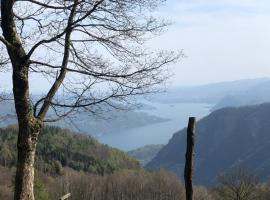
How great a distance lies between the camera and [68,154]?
402 ft

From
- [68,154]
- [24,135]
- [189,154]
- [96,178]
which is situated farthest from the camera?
[68,154]

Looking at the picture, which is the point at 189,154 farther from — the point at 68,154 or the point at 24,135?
the point at 68,154

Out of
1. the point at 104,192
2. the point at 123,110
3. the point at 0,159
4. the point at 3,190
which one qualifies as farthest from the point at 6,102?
the point at 0,159

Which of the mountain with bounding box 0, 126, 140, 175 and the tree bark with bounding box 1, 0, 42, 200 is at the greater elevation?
the mountain with bounding box 0, 126, 140, 175

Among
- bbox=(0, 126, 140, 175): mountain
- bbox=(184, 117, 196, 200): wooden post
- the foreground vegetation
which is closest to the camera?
bbox=(184, 117, 196, 200): wooden post

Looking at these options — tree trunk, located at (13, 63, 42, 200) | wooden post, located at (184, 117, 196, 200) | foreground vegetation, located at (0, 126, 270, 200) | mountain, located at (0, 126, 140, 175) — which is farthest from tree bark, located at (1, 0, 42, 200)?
mountain, located at (0, 126, 140, 175)

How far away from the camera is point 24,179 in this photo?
688 cm

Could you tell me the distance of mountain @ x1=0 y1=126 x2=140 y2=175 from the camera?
107 m

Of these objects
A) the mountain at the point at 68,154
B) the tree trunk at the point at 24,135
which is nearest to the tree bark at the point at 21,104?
the tree trunk at the point at 24,135

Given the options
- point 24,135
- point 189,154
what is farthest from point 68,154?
point 24,135

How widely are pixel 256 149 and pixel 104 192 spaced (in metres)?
113

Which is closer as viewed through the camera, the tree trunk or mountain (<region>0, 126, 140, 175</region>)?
the tree trunk

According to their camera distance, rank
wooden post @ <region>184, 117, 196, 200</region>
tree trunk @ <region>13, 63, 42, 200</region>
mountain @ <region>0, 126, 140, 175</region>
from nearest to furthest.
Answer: tree trunk @ <region>13, 63, 42, 200</region> < wooden post @ <region>184, 117, 196, 200</region> < mountain @ <region>0, 126, 140, 175</region>

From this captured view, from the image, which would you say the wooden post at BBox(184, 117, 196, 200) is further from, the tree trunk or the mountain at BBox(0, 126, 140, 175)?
the mountain at BBox(0, 126, 140, 175)
